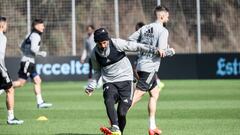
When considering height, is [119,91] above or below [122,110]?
above

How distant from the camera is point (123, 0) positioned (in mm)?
34844

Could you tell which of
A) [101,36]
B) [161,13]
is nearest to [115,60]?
[101,36]

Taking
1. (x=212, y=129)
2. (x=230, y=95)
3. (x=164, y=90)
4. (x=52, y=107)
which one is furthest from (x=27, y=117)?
(x=164, y=90)

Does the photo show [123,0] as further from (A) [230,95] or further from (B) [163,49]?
(B) [163,49]

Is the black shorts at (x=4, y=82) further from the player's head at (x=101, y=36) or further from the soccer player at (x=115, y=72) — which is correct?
the player's head at (x=101, y=36)

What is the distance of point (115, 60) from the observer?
12.5 metres

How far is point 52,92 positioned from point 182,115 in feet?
32.3

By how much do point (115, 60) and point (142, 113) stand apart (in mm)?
5151

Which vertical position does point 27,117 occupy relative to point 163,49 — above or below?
below

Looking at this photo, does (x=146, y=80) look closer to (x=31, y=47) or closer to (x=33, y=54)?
(x=31, y=47)

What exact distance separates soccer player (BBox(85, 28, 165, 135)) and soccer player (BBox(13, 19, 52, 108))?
6.78 metres

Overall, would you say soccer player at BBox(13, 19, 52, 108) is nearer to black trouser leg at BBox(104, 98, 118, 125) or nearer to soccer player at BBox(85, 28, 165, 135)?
soccer player at BBox(85, 28, 165, 135)

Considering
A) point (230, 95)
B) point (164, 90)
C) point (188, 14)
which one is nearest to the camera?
point (230, 95)

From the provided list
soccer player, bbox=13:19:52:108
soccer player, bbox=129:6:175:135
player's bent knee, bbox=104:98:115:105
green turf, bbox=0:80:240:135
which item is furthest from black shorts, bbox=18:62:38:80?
player's bent knee, bbox=104:98:115:105
